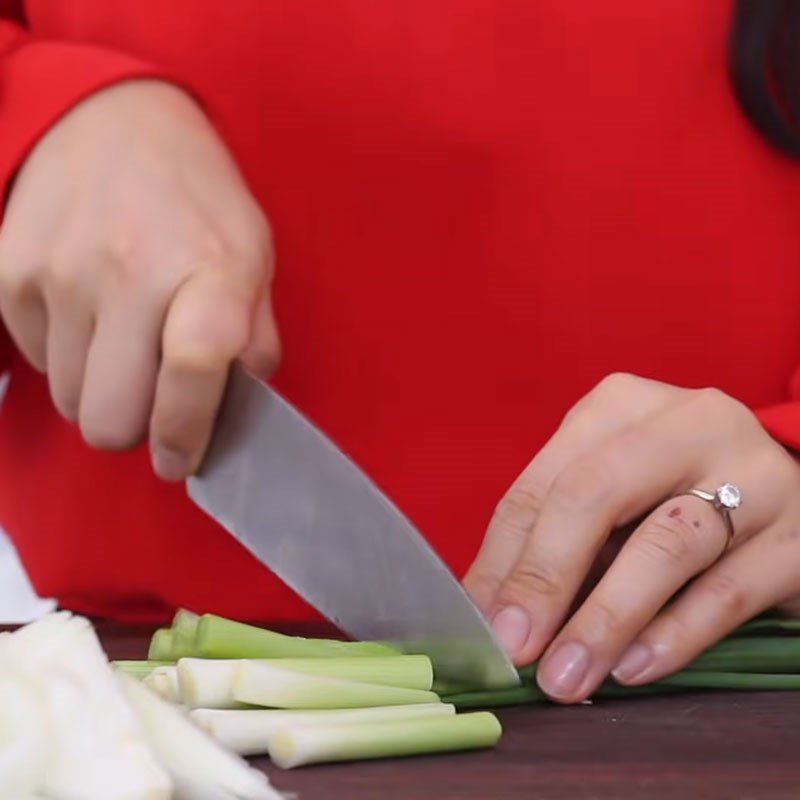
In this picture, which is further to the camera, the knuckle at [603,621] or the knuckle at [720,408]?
the knuckle at [720,408]

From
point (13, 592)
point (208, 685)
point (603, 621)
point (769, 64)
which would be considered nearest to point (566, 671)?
point (603, 621)

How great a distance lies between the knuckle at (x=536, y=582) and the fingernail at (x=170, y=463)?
27cm

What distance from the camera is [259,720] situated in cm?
111

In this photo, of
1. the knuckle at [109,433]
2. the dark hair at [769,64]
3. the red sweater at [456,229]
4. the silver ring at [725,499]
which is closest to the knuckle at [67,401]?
the knuckle at [109,433]

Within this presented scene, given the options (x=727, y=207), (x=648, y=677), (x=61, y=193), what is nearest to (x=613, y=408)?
(x=648, y=677)

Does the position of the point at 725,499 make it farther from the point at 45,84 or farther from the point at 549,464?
the point at 45,84

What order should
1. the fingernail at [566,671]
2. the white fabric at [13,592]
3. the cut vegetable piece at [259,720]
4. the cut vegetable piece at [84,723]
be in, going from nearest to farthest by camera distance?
the cut vegetable piece at [84,723]
the cut vegetable piece at [259,720]
the fingernail at [566,671]
the white fabric at [13,592]

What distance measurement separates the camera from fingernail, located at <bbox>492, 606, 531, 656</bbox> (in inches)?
48.3

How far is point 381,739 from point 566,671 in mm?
183

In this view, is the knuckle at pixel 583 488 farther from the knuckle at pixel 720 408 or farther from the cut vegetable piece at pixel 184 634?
the cut vegetable piece at pixel 184 634

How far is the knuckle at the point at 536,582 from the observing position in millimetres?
1248

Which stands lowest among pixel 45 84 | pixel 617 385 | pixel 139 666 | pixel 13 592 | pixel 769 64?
pixel 13 592

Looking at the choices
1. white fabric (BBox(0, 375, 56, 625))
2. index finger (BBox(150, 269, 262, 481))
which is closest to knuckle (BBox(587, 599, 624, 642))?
index finger (BBox(150, 269, 262, 481))

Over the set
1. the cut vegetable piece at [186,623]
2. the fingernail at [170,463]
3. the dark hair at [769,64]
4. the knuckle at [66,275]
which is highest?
the dark hair at [769,64]
